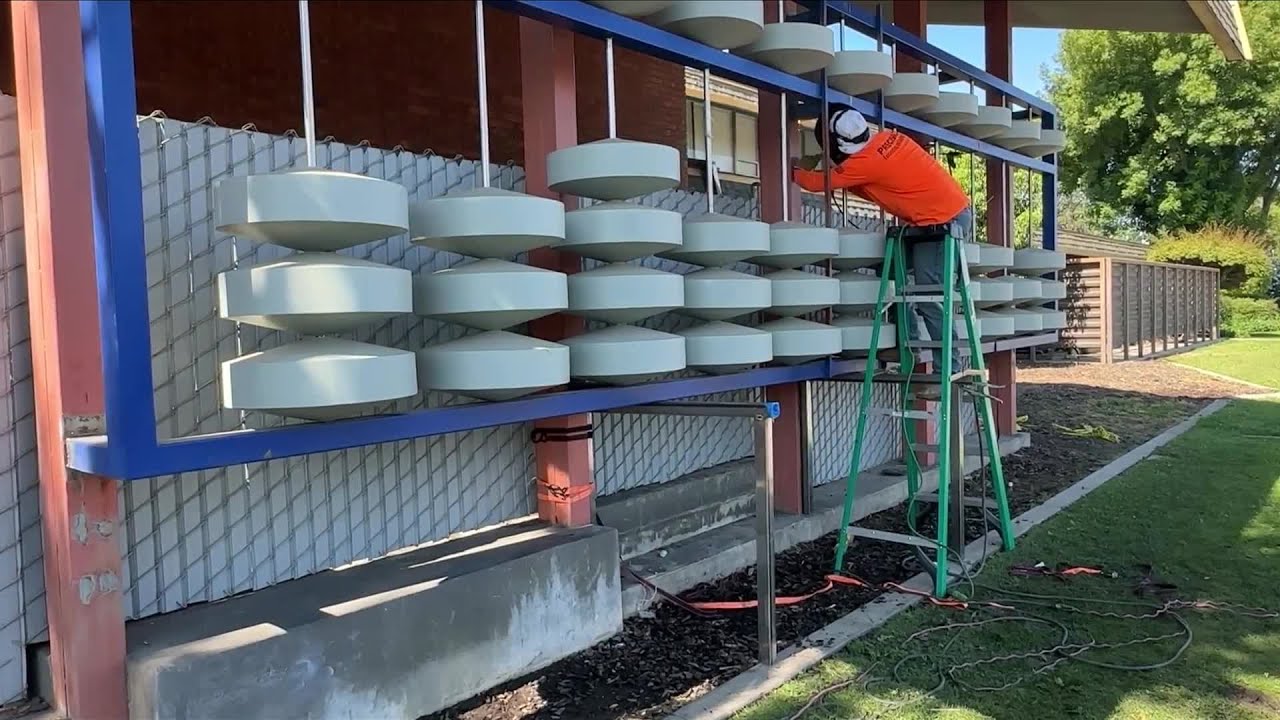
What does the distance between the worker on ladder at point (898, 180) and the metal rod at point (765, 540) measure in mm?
2063

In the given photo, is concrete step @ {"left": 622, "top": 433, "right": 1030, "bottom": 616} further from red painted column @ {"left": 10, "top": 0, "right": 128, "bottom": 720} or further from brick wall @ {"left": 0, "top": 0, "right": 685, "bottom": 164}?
brick wall @ {"left": 0, "top": 0, "right": 685, "bottom": 164}

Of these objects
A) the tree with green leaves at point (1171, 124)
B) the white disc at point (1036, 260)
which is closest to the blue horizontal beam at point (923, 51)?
the white disc at point (1036, 260)

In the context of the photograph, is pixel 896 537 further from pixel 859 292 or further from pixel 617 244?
pixel 617 244

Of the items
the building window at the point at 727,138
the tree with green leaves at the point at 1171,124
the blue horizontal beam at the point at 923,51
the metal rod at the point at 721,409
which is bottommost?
the metal rod at the point at 721,409

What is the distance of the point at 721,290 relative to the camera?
4598 mm

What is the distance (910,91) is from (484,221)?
392cm

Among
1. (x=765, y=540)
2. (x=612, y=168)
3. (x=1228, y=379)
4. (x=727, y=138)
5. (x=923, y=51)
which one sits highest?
(x=727, y=138)

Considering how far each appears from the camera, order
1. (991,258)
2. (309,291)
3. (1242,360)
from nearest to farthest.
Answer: (309,291)
(991,258)
(1242,360)

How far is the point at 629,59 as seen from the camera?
10570mm

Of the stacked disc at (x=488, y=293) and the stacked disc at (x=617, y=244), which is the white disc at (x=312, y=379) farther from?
the stacked disc at (x=617, y=244)

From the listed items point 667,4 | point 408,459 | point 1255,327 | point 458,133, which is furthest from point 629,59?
point 1255,327

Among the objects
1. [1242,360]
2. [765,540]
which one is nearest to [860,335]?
[765,540]

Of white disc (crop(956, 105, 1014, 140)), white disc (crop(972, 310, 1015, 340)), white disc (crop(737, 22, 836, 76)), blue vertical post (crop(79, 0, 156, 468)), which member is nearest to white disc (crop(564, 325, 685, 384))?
blue vertical post (crop(79, 0, 156, 468))

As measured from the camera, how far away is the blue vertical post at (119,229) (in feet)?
8.60
